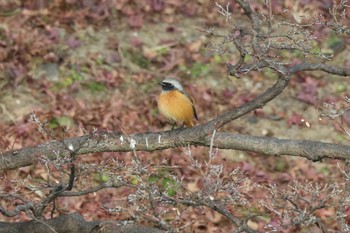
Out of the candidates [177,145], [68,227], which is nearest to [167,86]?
[177,145]

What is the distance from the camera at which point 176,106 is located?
733cm

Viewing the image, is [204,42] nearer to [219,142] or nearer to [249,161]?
[249,161]

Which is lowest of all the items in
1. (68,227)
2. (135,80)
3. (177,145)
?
(135,80)

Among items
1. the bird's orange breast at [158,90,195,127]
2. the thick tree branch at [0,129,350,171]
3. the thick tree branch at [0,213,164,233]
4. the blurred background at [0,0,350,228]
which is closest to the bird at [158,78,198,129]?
the bird's orange breast at [158,90,195,127]

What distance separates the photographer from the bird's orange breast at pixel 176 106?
7340 millimetres

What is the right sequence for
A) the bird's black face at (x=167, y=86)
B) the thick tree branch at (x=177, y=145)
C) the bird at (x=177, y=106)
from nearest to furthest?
the thick tree branch at (x=177, y=145) → the bird at (x=177, y=106) → the bird's black face at (x=167, y=86)

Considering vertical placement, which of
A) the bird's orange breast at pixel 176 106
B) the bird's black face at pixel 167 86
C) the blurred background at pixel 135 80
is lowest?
the blurred background at pixel 135 80

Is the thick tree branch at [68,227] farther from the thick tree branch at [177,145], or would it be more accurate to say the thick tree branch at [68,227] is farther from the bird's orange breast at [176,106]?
the bird's orange breast at [176,106]

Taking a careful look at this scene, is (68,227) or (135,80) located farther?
(135,80)

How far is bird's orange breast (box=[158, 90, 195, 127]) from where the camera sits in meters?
7.34

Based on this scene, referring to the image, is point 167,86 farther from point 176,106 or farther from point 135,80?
point 135,80

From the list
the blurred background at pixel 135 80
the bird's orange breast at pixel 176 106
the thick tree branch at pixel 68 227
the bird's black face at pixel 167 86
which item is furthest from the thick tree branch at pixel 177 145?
the blurred background at pixel 135 80

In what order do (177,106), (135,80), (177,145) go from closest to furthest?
1. (177,145)
2. (177,106)
3. (135,80)

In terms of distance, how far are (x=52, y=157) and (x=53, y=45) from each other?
650cm
